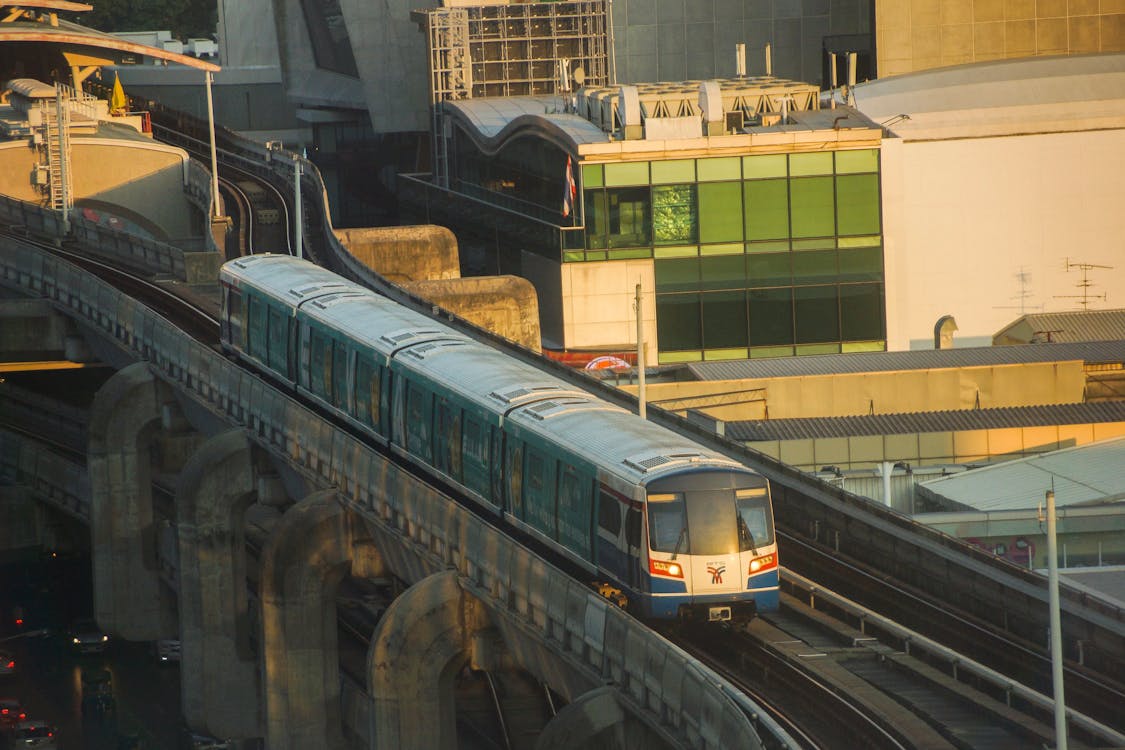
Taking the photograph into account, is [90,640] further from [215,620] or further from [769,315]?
[769,315]

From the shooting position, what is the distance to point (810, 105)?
93.9 meters

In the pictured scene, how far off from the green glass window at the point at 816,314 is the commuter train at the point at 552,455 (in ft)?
106

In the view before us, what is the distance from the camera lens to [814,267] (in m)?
85.0

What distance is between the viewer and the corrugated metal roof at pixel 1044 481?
51656mm

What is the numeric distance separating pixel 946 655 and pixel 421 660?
43.5 feet

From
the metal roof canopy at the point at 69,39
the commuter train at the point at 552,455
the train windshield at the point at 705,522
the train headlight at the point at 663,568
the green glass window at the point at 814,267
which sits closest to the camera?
the train headlight at the point at 663,568

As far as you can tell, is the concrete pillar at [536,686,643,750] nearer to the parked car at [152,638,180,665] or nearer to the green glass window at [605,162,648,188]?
the parked car at [152,638,180,665]

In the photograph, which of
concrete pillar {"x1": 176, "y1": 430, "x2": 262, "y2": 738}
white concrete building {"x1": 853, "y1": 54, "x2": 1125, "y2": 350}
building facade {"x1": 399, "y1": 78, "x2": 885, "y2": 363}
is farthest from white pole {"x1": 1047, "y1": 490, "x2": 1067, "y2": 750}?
white concrete building {"x1": 853, "y1": 54, "x2": 1125, "y2": 350}

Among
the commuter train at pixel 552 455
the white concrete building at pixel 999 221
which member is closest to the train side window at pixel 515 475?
the commuter train at pixel 552 455

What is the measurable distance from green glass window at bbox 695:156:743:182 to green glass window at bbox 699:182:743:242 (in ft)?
0.94

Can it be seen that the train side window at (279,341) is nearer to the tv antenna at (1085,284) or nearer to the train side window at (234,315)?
the train side window at (234,315)

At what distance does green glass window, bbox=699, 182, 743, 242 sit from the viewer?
8425 centimetres

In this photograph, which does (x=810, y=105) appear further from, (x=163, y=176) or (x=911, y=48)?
(x=163, y=176)

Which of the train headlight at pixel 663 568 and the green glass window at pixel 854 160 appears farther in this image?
the green glass window at pixel 854 160
